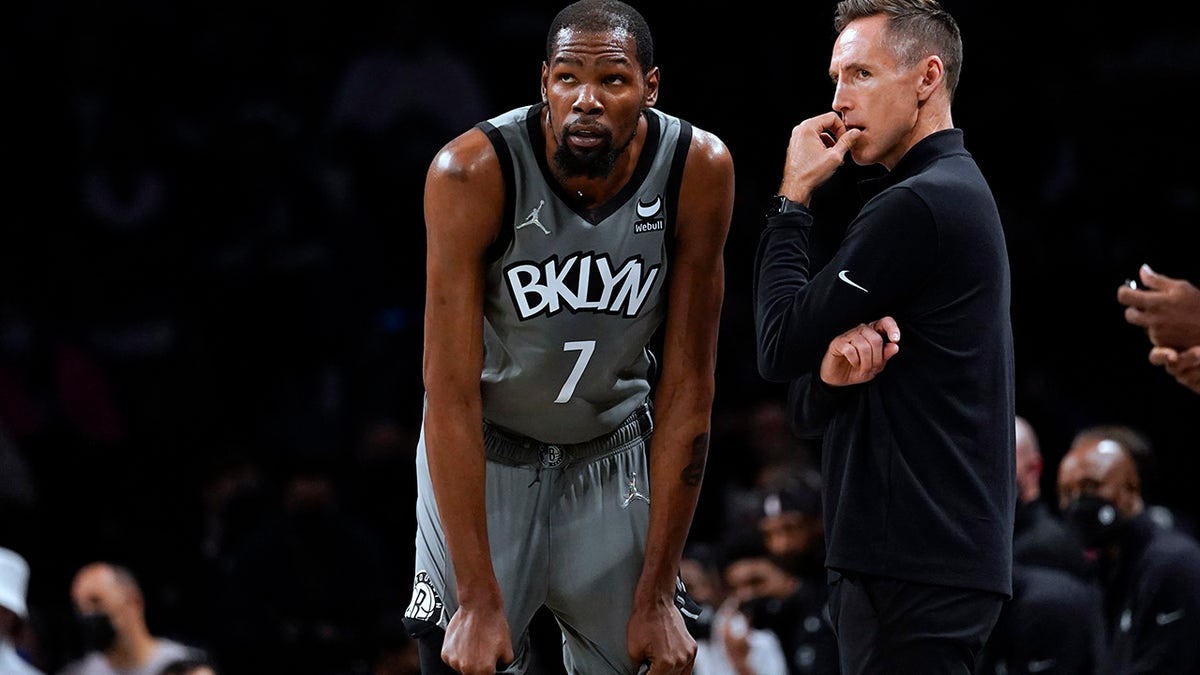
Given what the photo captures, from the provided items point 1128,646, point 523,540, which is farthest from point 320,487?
point 523,540

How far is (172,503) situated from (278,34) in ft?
10.0

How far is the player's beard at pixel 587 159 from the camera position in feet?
11.4

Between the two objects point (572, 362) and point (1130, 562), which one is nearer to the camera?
point (572, 362)

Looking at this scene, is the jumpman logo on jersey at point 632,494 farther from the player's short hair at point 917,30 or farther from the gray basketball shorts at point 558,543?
the player's short hair at point 917,30

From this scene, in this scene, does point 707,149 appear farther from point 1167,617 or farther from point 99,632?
point 99,632

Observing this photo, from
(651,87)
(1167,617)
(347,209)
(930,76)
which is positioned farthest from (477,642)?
(347,209)

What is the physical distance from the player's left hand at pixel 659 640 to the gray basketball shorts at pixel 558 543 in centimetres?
4

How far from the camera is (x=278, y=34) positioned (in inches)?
400

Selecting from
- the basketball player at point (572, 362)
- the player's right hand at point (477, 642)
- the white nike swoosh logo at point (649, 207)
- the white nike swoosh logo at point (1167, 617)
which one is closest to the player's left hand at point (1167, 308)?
the basketball player at point (572, 362)

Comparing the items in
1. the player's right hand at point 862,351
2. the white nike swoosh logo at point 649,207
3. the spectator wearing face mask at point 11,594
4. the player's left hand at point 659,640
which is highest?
the white nike swoosh logo at point 649,207

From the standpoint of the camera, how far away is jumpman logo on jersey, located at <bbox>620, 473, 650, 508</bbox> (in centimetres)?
374

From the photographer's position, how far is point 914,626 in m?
3.16

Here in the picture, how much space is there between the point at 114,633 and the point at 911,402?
4.76 m

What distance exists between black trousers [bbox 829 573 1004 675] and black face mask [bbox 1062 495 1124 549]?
2.85 metres
